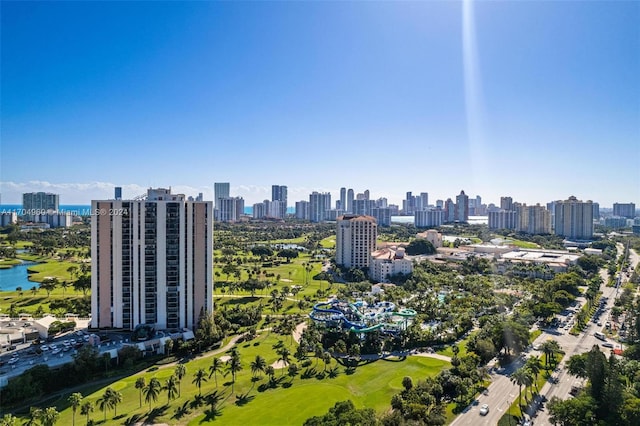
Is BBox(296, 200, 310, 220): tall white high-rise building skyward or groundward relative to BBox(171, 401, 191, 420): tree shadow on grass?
skyward

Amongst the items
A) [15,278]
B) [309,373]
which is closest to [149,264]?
[309,373]

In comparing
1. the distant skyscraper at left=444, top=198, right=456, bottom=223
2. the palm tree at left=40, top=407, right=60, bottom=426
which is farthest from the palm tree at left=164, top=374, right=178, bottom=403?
the distant skyscraper at left=444, top=198, right=456, bottom=223

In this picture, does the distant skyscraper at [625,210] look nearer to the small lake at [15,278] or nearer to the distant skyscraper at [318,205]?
the distant skyscraper at [318,205]

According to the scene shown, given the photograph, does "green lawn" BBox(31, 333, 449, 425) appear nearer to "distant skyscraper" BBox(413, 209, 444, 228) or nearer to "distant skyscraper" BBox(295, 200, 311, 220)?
"distant skyscraper" BBox(413, 209, 444, 228)

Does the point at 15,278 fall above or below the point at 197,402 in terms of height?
above

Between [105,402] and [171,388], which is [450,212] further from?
[105,402]

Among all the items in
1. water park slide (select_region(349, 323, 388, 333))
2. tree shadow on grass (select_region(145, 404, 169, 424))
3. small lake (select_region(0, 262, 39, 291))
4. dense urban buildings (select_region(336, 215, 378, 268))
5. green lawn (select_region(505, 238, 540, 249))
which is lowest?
tree shadow on grass (select_region(145, 404, 169, 424))
